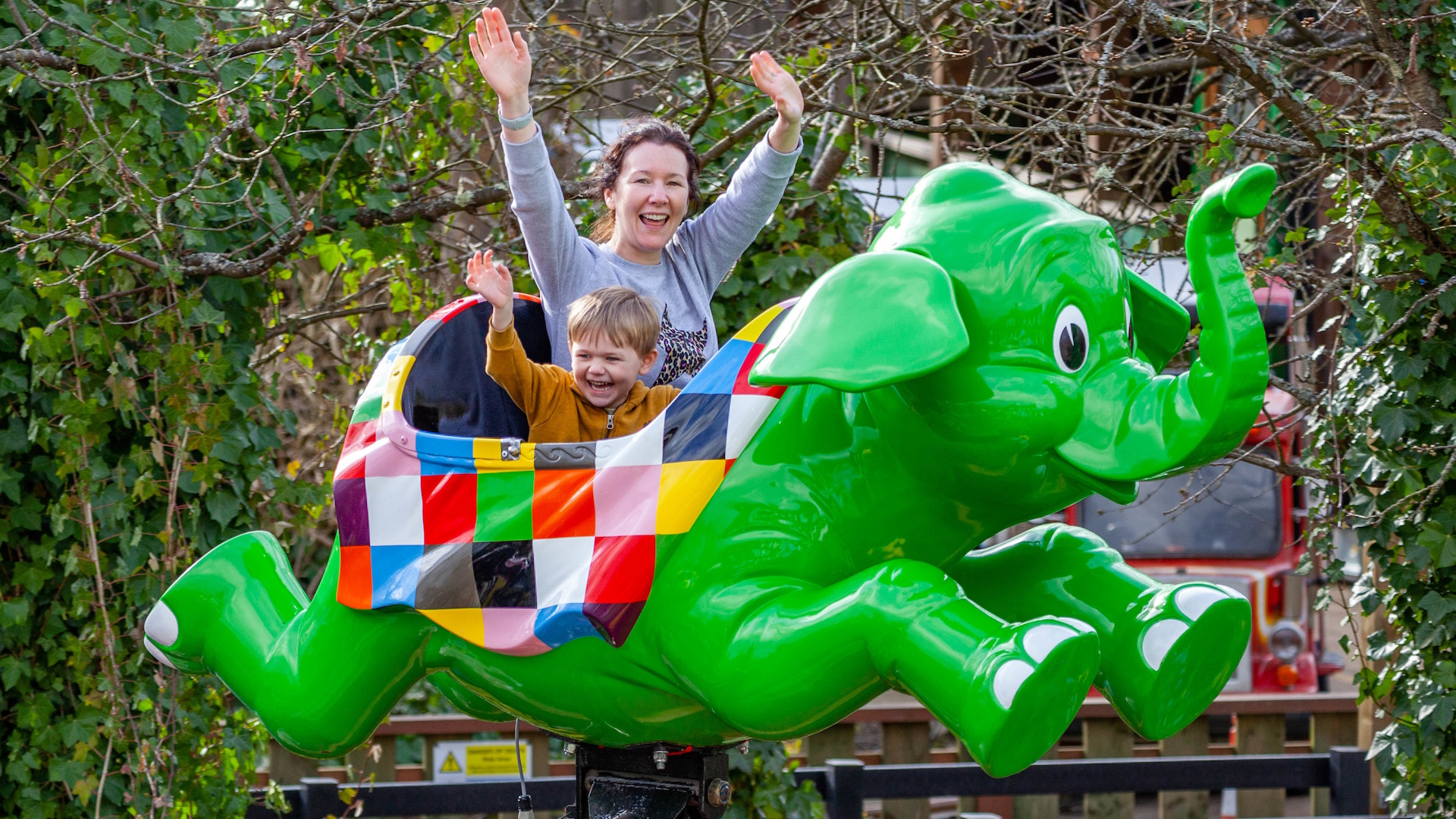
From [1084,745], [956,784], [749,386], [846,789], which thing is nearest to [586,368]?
[749,386]

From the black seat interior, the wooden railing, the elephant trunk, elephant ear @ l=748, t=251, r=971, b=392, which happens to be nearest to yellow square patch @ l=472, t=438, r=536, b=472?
the black seat interior

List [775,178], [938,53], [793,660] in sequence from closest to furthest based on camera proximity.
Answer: [793,660] < [775,178] < [938,53]

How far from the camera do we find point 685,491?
5.67ft

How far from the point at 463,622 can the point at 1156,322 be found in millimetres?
1028

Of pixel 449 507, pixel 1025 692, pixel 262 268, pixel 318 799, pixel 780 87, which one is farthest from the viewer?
pixel 318 799

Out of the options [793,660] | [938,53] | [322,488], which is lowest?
[793,660]

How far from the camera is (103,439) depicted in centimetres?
286

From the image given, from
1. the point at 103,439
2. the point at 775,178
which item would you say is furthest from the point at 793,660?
the point at 103,439

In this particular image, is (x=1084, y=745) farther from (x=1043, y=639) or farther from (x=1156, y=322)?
(x=1043, y=639)

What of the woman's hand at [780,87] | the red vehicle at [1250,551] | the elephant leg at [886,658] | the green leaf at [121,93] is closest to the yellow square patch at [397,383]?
the elephant leg at [886,658]

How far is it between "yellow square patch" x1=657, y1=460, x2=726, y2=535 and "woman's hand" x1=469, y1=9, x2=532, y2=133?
0.59 meters

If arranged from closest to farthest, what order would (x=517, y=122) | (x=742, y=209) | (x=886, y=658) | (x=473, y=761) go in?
(x=886, y=658) < (x=517, y=122) < (x=742, y=209) < (x=473, y=761)

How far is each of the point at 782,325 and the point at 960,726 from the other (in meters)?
0.52

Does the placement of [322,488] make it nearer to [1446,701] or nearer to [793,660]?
[793,660]
